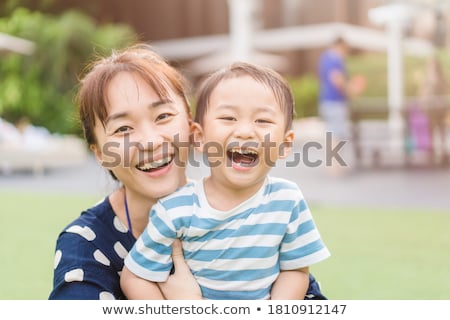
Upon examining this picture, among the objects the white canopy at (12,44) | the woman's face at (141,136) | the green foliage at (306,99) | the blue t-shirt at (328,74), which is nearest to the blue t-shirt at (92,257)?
the woman's face at (141,136)

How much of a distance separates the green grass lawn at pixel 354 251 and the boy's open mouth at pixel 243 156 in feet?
5.68

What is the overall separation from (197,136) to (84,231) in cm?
36

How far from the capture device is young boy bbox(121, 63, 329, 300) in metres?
1.53

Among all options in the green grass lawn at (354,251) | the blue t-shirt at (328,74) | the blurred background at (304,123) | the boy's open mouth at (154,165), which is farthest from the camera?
the blue t-shirt at (328,74)

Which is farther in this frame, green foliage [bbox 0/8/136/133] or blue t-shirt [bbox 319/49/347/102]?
green foliage [bbox 0/8/136/133]

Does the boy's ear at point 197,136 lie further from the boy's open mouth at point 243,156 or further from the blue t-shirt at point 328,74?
the blue t-shirt at point 328,74

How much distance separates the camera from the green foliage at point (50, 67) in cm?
1005

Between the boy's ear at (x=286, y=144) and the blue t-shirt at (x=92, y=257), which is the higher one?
the boy's ear at (x=286, y=144)

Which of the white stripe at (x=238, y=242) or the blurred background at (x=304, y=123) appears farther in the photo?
the blurred background at (x=304, y=123)

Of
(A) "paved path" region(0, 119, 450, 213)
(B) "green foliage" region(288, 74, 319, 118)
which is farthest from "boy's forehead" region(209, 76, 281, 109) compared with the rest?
(B) "green foliage" region(288, 74, 319, 118)

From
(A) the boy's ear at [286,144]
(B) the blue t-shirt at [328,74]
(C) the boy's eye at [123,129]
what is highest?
(B) the blue t-shirt at [328,74]

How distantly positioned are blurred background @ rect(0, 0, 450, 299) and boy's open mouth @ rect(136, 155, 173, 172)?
0.43m

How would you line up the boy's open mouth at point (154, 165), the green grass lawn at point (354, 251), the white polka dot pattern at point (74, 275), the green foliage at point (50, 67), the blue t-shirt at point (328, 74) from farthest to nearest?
the green foliage at point (50, 67) < the blue t-shirt at point (328, 74) < the green grass lawn at point (354, 251) < the boy's open mouth at point (154, 165) < the white polka dot pattern at point (74, 275)

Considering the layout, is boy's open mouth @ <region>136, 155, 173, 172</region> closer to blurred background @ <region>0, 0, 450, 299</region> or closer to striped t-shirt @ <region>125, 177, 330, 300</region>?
striped t-shirt @ <region>125, 177, 330, 300</region>
